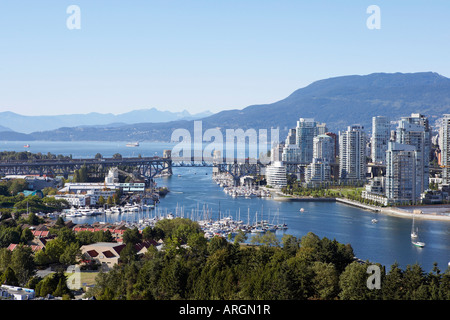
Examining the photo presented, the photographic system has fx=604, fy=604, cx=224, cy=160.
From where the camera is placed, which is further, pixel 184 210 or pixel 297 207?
pixel 297 207

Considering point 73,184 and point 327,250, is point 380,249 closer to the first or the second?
point 327,250

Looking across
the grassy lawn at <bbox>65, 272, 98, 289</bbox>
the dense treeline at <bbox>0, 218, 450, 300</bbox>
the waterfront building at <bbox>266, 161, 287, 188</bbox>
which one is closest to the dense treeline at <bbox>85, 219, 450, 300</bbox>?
the dense treeline at <bbox>0, 218, 450, 300</bbox>

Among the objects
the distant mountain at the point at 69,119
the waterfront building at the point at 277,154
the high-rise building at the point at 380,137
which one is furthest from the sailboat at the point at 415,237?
the distant mountain at the point at 69,119

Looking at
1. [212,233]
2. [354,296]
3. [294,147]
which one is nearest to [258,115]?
[294,147]

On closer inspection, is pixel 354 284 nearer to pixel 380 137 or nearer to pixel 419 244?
pixel 419 244

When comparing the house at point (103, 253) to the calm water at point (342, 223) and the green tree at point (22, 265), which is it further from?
the calm water at point (342, 223)
